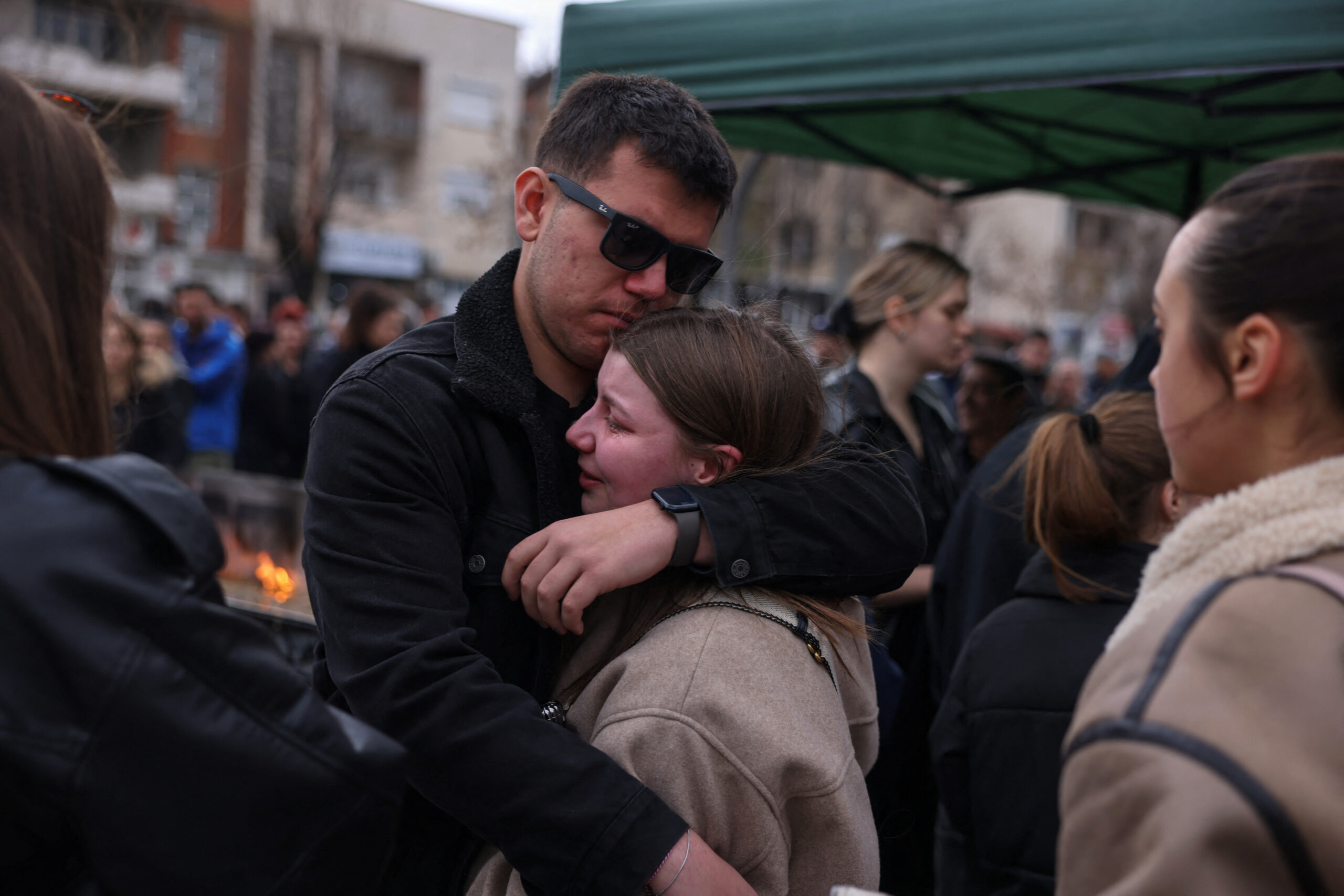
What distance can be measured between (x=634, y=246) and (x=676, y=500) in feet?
1.71

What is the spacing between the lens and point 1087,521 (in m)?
2.40

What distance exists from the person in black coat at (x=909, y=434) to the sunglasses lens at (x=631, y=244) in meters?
1.41

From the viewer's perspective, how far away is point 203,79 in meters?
30.1

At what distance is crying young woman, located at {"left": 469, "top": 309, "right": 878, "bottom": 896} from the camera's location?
5.27 feet

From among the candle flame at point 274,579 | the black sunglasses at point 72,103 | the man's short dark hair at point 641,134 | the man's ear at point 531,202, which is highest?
the man's short dark hair at point 641,134

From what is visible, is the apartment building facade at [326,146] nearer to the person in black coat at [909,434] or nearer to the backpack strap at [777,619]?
the person in black coat at [909,434]

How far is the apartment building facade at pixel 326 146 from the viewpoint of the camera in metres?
23.6

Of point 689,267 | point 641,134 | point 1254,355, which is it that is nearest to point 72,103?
point 641,134

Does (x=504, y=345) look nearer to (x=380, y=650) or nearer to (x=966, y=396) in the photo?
(x=380, y=650)

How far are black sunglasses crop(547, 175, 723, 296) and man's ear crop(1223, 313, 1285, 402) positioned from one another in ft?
3.52

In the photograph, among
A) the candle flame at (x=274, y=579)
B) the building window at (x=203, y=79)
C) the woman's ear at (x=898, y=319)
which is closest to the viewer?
the woman's ear at (x=898, y=319)

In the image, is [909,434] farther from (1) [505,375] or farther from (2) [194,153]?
(2) [194,153]

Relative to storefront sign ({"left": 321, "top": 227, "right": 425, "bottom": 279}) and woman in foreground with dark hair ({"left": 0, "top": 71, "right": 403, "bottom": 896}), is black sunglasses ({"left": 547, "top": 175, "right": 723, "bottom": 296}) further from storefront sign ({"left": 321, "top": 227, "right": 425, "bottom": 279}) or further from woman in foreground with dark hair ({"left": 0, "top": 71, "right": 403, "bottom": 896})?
storefront sign ({"left": 321, "top": 227, "right": 425, "bottom": 279})

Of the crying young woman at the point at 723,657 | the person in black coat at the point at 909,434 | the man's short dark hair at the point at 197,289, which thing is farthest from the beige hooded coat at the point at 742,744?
the man's short dark hair at the point at 197,289
